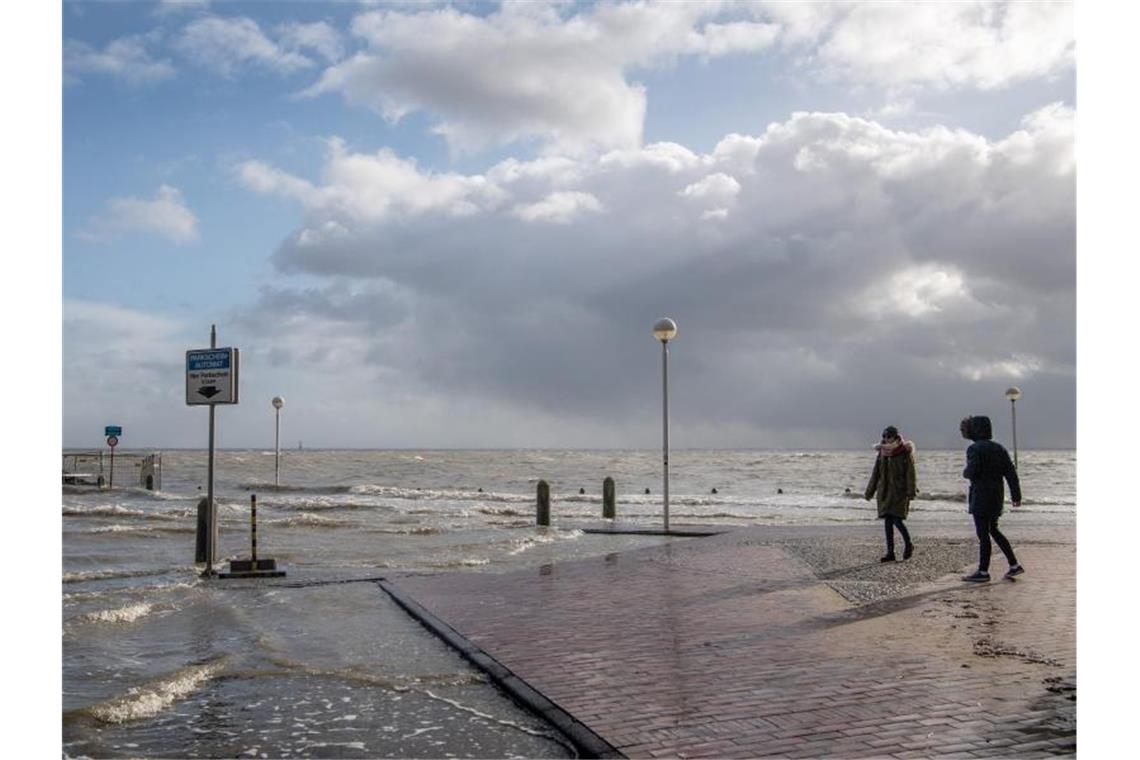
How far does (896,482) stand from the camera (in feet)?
44.1

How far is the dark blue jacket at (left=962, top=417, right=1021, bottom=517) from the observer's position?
36.9ft

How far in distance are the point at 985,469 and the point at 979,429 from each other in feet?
1.61

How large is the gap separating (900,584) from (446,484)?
46261 mm

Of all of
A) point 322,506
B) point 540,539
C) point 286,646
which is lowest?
point 322,506

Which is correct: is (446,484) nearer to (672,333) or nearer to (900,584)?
(672,333)

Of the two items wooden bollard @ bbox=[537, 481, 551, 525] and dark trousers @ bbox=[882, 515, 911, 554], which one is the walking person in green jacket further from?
wooden bollard @ bbox=[537, 481, 551, 525]

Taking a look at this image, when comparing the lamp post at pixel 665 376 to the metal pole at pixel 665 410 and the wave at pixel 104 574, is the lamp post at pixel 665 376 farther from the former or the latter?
the wave at pixel 104 574

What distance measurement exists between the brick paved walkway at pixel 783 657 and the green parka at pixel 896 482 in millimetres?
1108

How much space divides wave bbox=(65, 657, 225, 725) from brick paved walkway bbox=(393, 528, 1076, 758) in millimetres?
2371

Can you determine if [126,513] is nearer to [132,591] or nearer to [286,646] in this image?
[132,591]

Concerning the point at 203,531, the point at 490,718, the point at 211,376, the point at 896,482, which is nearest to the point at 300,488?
the point at 203,531
